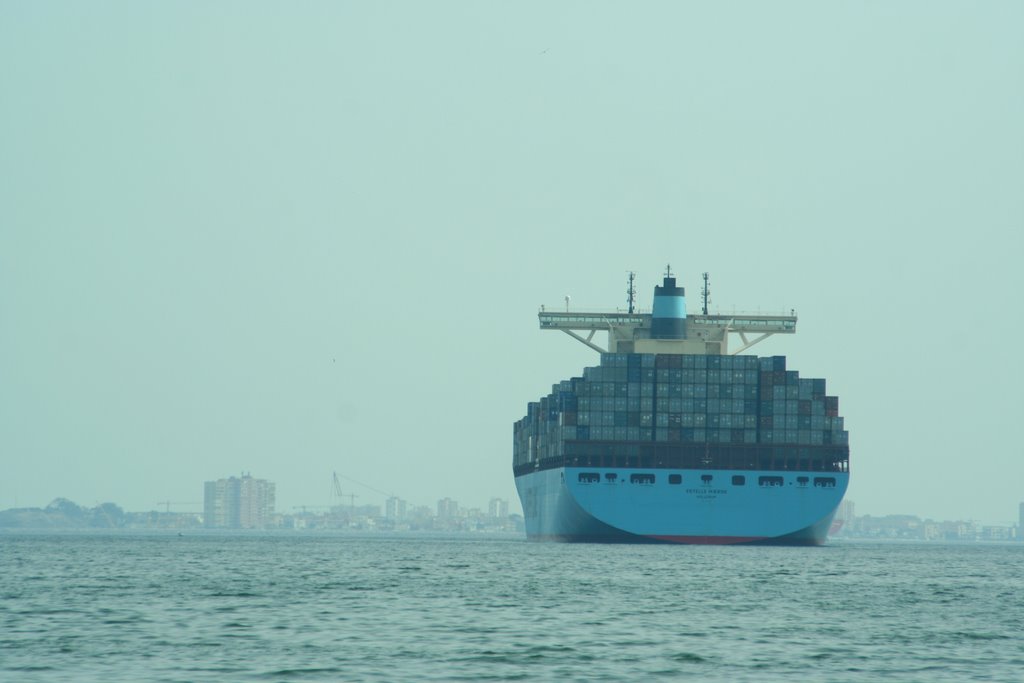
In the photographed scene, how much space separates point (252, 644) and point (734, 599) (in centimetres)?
2259

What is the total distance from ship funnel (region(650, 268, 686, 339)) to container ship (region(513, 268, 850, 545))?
1315cm

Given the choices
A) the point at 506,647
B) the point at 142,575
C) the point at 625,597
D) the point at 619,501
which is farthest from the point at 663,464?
the point at 506,647

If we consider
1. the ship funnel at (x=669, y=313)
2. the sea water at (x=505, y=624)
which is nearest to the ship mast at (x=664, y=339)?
A: the ship funnel at (x=669, y=313)

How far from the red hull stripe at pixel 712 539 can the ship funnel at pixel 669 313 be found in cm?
2589

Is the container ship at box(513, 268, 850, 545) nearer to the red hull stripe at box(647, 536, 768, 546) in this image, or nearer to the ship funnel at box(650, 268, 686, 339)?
the red hull stripe at box(647, 536, 768, 546)

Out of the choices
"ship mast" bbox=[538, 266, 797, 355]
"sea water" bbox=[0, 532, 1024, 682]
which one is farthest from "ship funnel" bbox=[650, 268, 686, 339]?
"sea water" bbox=[0, 532, 1024, 682]

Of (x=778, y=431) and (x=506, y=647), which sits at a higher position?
Result: (x=778, y=431)

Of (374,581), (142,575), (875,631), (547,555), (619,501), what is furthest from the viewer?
(619,501)

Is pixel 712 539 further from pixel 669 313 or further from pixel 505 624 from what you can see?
pixel 505 624

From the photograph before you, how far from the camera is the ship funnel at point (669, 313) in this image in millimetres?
134500

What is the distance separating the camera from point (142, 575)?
237 feet

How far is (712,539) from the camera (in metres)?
112

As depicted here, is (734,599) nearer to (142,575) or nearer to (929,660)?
(929,660)

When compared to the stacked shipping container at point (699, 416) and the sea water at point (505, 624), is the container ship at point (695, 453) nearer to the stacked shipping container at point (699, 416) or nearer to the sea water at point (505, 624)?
the stacked shipping container at point (699, 416)
